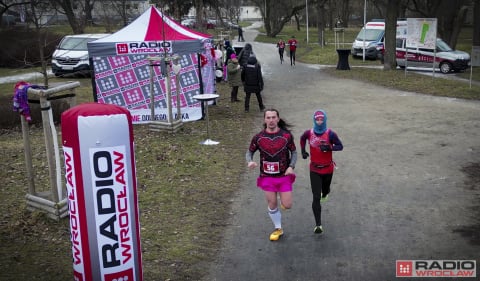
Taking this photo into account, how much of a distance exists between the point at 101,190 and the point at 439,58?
80.7ft

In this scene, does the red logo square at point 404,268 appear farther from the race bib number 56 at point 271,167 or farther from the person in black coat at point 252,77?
the person in black coat at point 252,77

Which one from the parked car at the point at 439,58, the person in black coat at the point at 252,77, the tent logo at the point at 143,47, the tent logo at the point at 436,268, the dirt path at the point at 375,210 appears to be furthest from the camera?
the parked car at the point at 439,58

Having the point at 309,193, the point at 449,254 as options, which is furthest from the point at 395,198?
the point at 449,254

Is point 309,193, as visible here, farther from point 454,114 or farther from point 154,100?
point 454,114

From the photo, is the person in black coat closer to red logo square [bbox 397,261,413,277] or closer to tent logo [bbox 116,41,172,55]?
tent logo [bbox 116,41,172,55]

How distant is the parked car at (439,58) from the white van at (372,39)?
199 inches

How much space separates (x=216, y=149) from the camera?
11414mm

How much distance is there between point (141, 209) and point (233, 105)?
980cm

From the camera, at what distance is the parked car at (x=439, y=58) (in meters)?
25.5

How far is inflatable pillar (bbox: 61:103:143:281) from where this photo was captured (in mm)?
4387

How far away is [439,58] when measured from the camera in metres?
25.7

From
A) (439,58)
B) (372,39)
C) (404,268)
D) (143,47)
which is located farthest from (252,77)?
(372,39)

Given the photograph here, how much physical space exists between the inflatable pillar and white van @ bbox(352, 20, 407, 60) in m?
29.8

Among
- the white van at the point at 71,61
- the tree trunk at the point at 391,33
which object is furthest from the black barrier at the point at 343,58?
the white van at the point at 71,61
